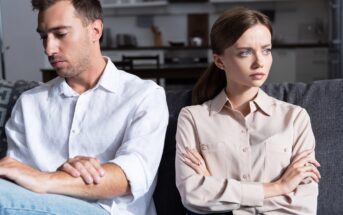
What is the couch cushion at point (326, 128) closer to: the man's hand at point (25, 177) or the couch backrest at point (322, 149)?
the couch backrest at point (322, 149)

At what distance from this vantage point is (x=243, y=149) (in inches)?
53.1

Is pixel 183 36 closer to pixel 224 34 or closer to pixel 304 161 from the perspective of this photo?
pixel 224 34

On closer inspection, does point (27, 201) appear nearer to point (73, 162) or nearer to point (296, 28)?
point (73, 162)

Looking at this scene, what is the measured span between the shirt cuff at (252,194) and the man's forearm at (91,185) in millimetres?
306

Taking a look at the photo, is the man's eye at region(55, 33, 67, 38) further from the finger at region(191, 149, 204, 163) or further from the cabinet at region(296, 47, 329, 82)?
the cabinet at region(296, 47, 329, 82)

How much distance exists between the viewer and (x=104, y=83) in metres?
1.43

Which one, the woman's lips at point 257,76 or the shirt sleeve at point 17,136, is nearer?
the woman's lips at point 257,76

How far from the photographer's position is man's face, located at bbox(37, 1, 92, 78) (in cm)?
138

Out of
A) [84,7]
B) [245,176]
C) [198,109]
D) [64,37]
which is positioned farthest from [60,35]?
[245,176]

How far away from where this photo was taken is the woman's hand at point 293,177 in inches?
49.8

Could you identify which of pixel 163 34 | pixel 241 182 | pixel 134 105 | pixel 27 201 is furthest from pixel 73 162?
pixel 163 34

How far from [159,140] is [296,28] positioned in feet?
18.4

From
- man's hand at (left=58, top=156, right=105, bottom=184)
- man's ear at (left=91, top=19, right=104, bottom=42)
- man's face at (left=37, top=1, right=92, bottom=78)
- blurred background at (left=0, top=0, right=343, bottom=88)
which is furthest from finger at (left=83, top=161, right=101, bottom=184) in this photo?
blurred background at (left=0, top=0, right=343, bottom=88)

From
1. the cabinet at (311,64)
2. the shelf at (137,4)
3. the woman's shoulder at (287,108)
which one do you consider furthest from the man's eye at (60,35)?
the shelf at (137,4)
